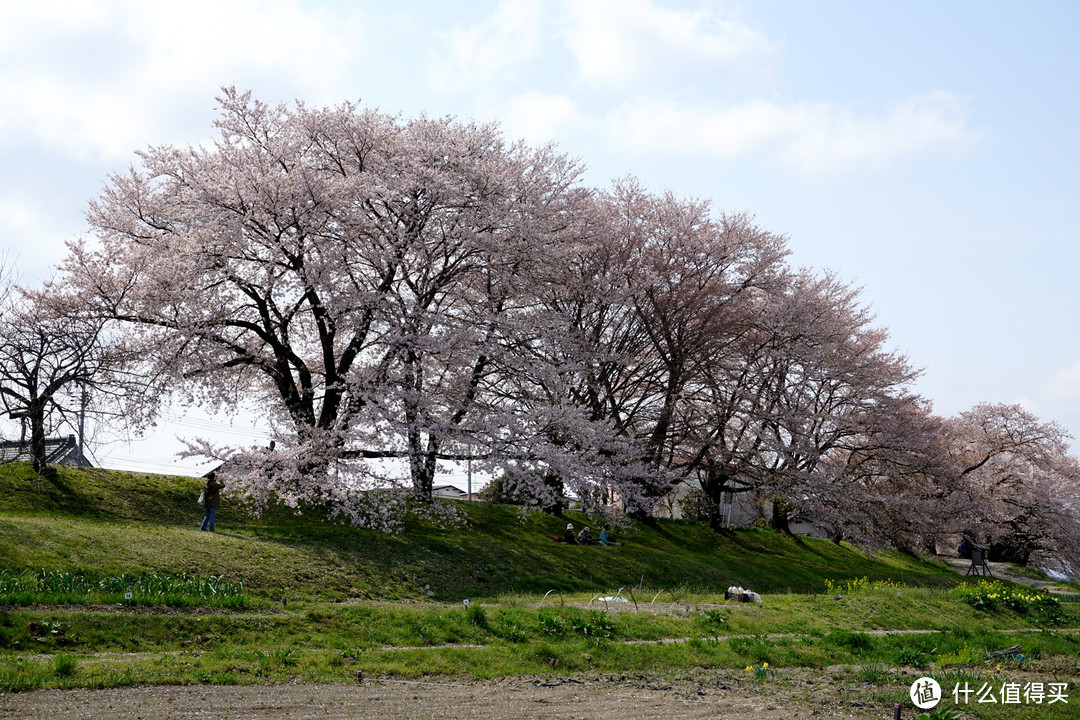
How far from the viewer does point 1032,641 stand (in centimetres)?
1352

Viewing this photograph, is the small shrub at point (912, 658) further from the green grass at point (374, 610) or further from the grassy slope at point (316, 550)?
the grassy slope at point (316, 550)

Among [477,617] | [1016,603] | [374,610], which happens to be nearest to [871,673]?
[477,617]

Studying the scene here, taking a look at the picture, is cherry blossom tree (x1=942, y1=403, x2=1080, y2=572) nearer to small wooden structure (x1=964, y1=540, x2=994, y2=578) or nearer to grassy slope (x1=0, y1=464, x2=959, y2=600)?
small wooden structure (x1=964, y1=540, x2=994, y2=578)

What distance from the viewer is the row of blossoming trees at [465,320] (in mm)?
21969

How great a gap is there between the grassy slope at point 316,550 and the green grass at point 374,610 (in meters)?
0.07

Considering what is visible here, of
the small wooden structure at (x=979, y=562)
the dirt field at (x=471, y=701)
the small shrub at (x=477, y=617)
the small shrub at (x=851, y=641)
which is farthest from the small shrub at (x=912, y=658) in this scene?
the small wooden structure at (x=979, y=562)

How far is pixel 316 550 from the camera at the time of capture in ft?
60.3

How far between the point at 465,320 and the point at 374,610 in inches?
483

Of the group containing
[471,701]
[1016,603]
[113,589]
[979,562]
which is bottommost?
[979,562]

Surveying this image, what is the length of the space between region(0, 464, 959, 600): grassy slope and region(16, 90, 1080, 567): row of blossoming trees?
1395 mm

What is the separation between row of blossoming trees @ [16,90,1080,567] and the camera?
72.1 ft

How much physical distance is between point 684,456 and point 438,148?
53.1 feet

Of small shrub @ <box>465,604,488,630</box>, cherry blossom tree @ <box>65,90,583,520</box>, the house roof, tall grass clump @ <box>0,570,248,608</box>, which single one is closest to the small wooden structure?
cherry blossom tree @ <box>65,90,583,520</box>

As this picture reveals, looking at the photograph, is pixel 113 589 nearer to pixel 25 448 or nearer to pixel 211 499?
pixel 211 499
